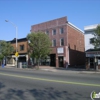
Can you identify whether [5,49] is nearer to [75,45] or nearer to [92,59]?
[75,45]

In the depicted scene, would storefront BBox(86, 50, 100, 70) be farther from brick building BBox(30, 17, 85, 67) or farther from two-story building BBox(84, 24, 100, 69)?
brick building BBox(30, 17, 85, 67)

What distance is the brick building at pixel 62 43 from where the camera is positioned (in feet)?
116

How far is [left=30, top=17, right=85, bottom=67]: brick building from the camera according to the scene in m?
35.2

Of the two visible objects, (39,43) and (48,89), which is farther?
(39,43)

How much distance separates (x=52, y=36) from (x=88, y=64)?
1177 cm

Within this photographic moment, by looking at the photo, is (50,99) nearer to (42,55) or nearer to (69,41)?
(42,55)

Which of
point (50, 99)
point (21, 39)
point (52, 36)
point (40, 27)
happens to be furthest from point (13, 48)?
point (50, 99)

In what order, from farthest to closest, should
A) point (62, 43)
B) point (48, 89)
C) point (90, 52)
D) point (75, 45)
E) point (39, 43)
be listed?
point (75, 45)
point (62, 43)
point (39, 43)
point (90, 52)
point (48, 89)

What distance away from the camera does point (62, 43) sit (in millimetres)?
35938

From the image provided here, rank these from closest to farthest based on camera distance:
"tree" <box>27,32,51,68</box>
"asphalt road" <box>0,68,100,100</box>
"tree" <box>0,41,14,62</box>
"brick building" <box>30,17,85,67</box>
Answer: "asphalt road" <box>0,68,100,100</box> → "tree" <box>27,32,51,68</box> → "brick building" <box>30,17,85,67</box> → "tree" <box>0,41,14,62</box>

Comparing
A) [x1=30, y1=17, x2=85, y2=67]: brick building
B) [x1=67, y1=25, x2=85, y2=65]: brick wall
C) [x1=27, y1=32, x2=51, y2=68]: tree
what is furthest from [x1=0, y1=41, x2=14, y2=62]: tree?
[x1=67, y1=25, x2=85, y2=65]: brick wall

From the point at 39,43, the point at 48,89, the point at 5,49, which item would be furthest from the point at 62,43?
the point at 48,89

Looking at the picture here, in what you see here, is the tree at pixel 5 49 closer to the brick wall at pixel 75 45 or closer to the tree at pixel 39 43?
the tree at pixel 39 43

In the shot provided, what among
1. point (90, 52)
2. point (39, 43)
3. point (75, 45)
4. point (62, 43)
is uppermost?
point (62, 43)
